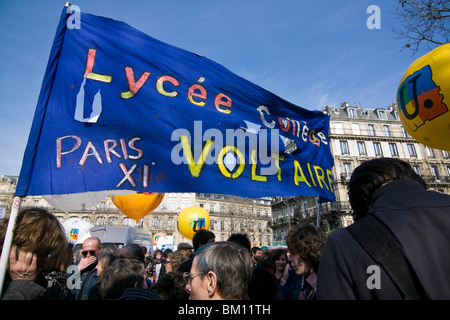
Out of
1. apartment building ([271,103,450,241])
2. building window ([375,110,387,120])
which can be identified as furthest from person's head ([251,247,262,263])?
building window ([375,110,387,120])

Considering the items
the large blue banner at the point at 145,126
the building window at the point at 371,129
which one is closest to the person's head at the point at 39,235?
the large blue banner at the point at 145,126

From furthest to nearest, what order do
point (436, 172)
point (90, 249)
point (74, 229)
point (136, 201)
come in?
point (436, 172) < point (74, 229) < point (136, 201) < point (90, 249)

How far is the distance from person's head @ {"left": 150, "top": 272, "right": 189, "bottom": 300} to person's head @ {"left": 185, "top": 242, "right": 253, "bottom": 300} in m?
0.97

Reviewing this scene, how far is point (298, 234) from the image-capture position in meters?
3.13

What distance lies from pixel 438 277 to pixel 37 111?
9.98 ft

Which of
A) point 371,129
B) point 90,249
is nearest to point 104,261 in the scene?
point 90,249

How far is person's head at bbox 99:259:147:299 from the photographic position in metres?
2.53

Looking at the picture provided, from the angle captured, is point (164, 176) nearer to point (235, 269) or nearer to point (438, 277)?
point (235, 269)

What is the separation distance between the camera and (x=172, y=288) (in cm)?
282

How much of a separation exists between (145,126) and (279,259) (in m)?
3.59

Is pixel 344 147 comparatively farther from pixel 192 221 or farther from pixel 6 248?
pixel 6 248

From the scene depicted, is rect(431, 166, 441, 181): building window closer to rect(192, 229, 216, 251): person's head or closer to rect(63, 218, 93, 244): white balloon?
rect(63, 218, 93, 244): white balloon

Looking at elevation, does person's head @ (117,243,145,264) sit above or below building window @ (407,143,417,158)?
below
